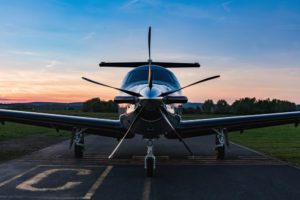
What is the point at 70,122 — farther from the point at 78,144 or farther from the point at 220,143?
the point at 220,143

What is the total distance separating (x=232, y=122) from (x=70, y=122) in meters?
6.07

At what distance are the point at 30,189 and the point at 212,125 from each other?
24.1 feet

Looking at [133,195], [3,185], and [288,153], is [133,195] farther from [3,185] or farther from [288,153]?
[288,153]

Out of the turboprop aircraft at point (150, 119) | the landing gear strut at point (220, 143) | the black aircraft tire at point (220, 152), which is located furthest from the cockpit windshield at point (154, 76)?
the black aircraft tire at point (220, 152)

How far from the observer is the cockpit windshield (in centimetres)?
1285

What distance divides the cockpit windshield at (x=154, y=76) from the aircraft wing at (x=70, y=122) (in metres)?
1.61

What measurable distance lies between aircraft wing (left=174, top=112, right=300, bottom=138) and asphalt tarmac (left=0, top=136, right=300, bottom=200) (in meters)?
1.20

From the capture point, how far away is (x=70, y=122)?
44.5 ft

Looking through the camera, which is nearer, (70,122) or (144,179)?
(144,179)

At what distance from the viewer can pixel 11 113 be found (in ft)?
46.2

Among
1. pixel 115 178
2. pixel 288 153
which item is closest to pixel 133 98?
pixel 115 178

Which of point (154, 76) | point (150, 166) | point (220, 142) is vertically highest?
point (154, 76)

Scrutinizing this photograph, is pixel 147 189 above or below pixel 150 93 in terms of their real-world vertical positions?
below

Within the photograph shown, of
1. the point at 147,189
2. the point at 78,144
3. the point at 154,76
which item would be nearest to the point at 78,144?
the point at 78,144
